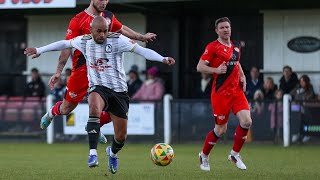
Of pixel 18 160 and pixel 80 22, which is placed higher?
pixel 80 22

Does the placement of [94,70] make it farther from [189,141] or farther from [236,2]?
[236,2]

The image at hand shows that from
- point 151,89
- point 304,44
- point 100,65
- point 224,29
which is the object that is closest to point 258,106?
point 151,89

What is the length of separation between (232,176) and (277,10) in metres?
12.8

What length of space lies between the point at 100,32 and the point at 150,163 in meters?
4.38

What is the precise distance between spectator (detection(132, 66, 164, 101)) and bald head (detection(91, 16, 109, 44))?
36.7ft

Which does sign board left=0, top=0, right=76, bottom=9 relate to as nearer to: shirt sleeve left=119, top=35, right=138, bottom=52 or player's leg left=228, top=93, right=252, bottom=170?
player's leg left=228, top=93, right=252, bottom=170

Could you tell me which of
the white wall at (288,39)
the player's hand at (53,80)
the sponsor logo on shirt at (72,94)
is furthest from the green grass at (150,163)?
the white wall at (288,39)

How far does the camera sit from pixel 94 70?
11.4 m

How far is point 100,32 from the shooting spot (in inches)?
436

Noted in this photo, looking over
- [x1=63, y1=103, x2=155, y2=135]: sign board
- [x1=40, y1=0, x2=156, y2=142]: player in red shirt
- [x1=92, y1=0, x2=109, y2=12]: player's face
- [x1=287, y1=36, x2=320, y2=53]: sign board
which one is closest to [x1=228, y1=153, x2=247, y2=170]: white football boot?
[x1=40, y1=0, x2=156, y2=142]: player in red shirt

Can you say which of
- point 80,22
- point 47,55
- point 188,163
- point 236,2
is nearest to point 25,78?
point 47,55

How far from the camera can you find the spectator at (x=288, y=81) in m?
22.2

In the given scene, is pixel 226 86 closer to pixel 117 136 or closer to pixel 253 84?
pixel 117 136

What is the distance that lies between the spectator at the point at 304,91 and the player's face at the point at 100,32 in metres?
11.0
